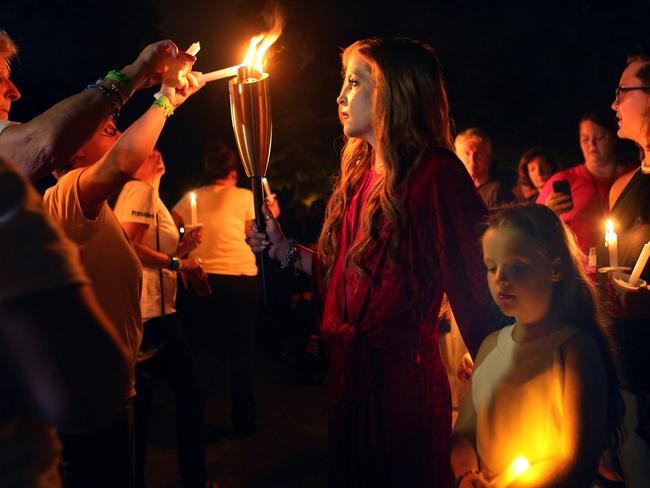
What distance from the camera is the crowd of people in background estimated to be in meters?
1.12

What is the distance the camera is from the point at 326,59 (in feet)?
43.1

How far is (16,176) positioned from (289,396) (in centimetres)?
609

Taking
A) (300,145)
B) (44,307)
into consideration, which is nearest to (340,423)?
(44,307)

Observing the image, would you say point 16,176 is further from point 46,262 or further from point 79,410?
point 79,410

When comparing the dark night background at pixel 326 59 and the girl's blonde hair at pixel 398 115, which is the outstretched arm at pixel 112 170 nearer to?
the girl's blonde hair at pixel 398 115

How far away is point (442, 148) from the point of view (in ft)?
8.05

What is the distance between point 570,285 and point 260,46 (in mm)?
1786

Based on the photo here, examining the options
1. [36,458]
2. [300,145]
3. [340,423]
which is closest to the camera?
[36,458]

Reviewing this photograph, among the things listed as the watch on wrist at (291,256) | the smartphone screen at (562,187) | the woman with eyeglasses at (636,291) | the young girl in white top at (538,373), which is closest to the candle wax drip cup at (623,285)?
the woman with eyeglasses at (636,291)

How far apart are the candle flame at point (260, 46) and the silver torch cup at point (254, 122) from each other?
66mm

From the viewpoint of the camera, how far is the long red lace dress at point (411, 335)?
229cm

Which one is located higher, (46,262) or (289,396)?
(46,262)

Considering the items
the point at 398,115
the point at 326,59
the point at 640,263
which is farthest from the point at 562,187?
the point at 326,59

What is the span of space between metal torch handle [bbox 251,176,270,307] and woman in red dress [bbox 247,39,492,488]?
0.29 m
